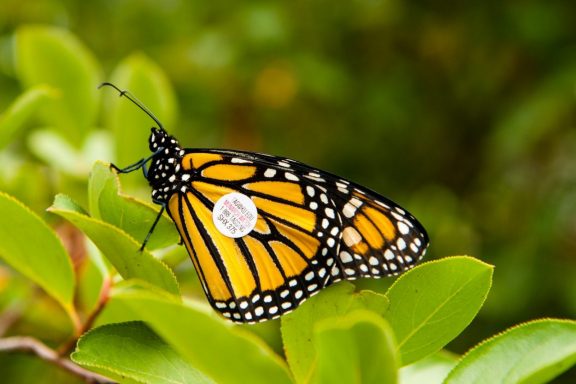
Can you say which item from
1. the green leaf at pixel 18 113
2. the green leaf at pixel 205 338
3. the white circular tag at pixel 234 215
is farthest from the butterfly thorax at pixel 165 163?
the green leaf at pixel 205 338

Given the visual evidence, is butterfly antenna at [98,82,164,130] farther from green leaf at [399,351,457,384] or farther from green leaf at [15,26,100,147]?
green leaf at [399,351,457,384]

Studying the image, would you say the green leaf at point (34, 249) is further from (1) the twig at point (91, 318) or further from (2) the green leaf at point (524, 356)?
(2) the green leaf at point (524, 356)

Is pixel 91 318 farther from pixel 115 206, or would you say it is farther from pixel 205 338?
pixel 205 338

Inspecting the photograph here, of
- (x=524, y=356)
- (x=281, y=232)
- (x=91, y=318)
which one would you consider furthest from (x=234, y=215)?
(x=524, y=356)

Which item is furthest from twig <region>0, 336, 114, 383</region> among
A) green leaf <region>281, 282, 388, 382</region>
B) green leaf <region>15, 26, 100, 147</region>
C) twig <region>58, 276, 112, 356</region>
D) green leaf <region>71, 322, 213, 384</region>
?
Answer: green leaf <region>15, 26, 100, 147</region>

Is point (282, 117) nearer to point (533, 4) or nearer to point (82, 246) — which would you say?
point (533, 4)

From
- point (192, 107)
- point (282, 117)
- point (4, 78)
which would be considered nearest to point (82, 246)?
point (4, 78)
